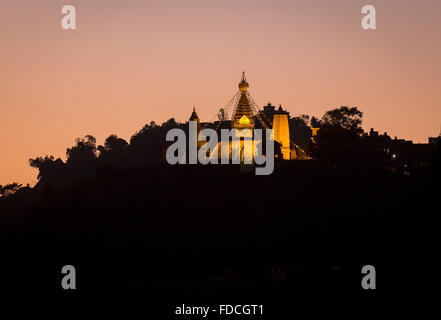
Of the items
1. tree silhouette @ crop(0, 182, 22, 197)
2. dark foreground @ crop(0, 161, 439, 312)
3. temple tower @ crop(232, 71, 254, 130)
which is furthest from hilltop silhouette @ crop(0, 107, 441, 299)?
tree silhouette @ crop(0, 182, 22, 197)

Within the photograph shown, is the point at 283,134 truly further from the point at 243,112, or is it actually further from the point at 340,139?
the point at 340,139

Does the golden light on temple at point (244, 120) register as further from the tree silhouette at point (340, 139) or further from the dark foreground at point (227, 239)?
the dark foreground at point (227, 239)

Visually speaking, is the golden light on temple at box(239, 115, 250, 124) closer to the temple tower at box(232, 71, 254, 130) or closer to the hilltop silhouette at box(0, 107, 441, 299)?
the temple tower at box(232, 71, 254, 130)

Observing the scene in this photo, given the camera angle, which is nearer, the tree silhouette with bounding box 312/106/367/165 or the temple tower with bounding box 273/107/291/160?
the tree silhouette with bounding box 312/106/367/165

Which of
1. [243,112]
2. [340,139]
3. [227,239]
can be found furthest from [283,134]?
[227,239]

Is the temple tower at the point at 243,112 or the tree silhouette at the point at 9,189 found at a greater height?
the temple tower at the point at 243,112

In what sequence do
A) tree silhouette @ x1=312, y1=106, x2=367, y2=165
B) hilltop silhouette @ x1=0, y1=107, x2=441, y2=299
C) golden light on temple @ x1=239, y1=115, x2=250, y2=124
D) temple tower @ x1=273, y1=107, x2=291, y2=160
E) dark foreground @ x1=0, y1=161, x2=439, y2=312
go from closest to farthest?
dark foreground @ x1=0, y1=161, x2=439, y2=312 < hilltop silhouette @ x1=0, y1=107, x2=441, y2=299 < tree silhouette @ x1=312, y1=106, x2=367, y2=165 < golden light on temple @ x1=239, y1=115, x2=250, y2=124 < temple tower @ x1=273, y1=107, x2=291, y2=160

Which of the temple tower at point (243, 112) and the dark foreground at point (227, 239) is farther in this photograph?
the temple tower at point (243, 112)

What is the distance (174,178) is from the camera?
9069cm

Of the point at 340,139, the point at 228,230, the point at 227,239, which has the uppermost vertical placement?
the point at 340,139

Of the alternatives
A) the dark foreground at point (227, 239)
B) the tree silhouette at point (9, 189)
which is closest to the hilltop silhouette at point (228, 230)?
the dark foreground at point (227, 239)
